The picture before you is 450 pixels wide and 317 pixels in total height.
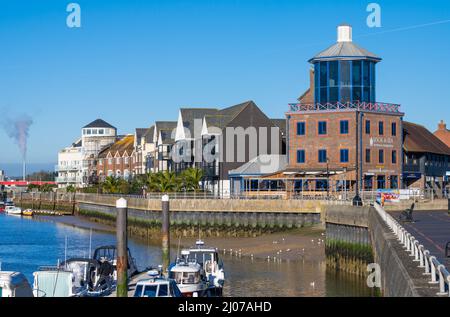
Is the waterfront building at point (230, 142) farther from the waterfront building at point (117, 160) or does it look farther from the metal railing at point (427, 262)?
the metal railing at point (427, 262)

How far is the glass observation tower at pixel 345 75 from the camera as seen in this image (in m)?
94.2

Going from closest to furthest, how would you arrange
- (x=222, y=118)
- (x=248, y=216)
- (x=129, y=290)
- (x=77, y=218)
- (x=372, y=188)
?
(x=129, y=290), (x=248, y=216), (x=372, y=188), (x=222, y=118), (x=77, y=218)

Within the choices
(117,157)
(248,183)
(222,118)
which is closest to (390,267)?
(248,183)

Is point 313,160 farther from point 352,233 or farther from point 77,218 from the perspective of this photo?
point 77,218

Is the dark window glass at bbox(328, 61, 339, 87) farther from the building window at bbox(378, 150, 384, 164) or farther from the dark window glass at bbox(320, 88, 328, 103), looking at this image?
the building window at bbox(378, 150, 384, 164)

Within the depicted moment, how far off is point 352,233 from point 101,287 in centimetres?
2107

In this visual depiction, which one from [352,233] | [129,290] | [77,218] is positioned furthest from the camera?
[77,218]

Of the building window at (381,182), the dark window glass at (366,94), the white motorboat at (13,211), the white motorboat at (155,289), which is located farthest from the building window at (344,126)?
the white motorboat at (13,211)

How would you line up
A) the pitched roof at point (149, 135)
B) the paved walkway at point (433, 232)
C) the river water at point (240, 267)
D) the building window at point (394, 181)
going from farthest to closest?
the pitched roof at point (149, 135), the building window at point (394, 181), the river water at point (240, 267), the paved walkway at point (433, 232)

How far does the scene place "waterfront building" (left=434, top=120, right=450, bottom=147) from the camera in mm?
140525

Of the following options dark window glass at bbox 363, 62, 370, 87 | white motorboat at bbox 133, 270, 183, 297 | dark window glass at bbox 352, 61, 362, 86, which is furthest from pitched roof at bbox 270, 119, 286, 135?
white motorboat at bbox 133, 270, 183, 297

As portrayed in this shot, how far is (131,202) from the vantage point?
105750mm

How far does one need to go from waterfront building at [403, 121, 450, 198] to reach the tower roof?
1269 cm

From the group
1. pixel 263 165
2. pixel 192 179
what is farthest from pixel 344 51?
pixel 192 179
